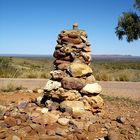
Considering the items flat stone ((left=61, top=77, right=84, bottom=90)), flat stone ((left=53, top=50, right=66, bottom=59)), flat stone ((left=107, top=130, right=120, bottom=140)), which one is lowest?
flat stone ((left=107, top=130, right=120, bottom=140))

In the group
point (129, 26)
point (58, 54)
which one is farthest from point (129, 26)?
point (58, 54)

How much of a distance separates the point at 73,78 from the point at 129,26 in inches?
649

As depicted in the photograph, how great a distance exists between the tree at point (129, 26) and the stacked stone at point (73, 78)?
51.8ft

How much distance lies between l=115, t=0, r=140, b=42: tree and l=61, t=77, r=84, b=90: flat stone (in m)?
16.4

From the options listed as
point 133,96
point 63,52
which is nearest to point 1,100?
point 63,52

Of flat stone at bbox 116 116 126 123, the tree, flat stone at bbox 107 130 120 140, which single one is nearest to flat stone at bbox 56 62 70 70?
flat stone at bbox 116 116 126 123

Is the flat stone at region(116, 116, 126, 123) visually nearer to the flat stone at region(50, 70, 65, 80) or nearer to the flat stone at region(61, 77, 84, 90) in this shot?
the flat stone at region(61, 77, 84, 90)

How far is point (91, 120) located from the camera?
7.96 m

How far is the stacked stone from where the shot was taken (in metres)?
8.32

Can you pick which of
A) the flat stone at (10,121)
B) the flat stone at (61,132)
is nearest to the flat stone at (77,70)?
the flat stone at (61,132)

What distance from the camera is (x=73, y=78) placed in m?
8.50

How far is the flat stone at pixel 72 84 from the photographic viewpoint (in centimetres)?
838

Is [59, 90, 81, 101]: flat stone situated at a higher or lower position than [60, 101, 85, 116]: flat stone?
higher

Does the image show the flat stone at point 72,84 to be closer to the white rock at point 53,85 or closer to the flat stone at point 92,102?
the white rock at point 53,85
